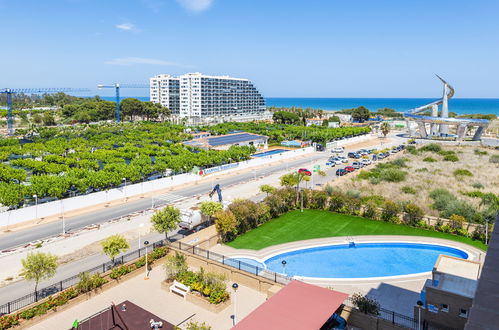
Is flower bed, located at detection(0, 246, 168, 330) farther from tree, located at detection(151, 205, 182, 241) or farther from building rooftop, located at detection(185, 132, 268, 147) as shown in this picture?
building rooftop, located at detection(185, 132, 268, 147)

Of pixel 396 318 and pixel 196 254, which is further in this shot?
→ pixel 196 254

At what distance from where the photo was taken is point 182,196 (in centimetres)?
4159

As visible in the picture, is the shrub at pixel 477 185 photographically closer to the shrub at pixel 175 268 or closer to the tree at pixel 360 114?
the shrub at pixel 175 268

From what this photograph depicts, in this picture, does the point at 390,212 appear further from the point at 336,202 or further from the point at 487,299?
the point at 487,299

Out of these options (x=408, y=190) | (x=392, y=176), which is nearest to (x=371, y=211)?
(x=408, y=190)

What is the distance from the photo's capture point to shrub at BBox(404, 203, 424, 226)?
104ft

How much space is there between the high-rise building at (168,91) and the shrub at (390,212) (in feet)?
514

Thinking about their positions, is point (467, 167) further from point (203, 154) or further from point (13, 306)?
point (13, 306)

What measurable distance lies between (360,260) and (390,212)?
8804 millimetres

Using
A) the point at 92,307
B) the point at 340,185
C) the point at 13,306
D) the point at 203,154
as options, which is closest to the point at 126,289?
the point at 92,307

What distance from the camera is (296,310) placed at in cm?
1552

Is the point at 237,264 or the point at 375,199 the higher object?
the point at 375,199

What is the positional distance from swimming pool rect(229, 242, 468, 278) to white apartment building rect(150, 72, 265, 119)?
140831mm

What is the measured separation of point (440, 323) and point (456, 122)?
73.8 m
